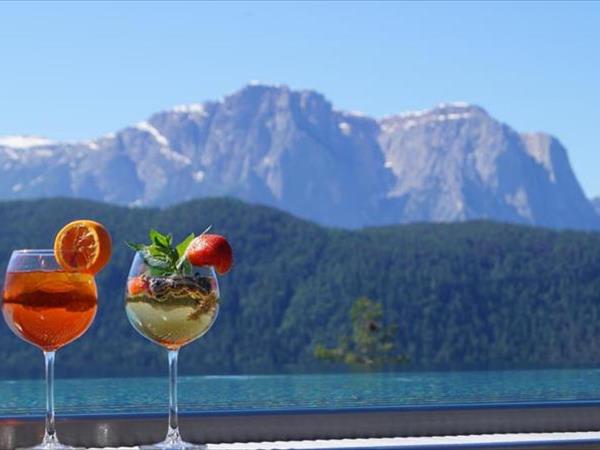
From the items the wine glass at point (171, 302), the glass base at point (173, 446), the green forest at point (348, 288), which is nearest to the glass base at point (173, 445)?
the glass base at point (173, 446)

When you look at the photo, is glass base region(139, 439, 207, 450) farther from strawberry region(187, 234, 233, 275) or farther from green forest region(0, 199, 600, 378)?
green forest region(0, 199, 600, 378)

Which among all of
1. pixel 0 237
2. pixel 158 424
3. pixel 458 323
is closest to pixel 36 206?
pixel 0 237

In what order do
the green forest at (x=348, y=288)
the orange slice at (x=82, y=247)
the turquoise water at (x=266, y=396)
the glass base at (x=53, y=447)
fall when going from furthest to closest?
the green forest at (x=348, y=288)
the turquoise water at (x=266, y=396)
the orange slice at (x=82, y=247)
the glass base at (x=53, y=447)

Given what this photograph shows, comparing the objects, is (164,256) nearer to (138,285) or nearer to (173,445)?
(138,285)

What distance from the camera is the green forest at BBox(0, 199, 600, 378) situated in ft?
252

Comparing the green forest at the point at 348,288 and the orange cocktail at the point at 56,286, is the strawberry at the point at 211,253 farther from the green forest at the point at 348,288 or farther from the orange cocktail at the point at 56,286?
the green forest at the point at 348,288

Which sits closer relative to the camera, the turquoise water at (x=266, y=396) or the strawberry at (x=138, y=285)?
the strawberry at (x=138, y=285)

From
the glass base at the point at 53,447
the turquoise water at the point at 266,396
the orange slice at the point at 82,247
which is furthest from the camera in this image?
the turquoise water at the point at 266,396

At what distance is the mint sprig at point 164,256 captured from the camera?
216cm

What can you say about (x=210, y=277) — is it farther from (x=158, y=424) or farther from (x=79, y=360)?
(x=79, y=360)

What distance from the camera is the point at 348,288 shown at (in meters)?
87.2

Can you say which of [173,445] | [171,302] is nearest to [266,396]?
[171,302]

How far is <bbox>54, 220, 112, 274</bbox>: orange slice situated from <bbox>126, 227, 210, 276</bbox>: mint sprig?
0.06 m

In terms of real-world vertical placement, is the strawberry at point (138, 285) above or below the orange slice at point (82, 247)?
below
